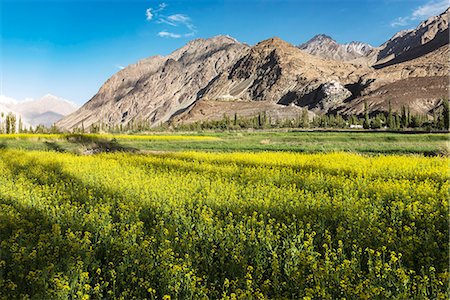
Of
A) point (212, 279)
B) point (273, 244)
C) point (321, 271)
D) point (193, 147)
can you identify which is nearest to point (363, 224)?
point (273, 244)

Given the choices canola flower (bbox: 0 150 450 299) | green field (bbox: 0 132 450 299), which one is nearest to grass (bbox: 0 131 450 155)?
green field (bbox: 0 132 450 299)

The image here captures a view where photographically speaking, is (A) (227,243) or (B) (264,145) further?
(B) (264,145)

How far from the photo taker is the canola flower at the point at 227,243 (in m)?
4.60

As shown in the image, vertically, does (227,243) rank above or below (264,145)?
below

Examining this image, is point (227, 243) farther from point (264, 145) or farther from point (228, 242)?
point (264, 145)

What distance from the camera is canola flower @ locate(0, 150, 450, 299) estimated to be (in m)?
4.60

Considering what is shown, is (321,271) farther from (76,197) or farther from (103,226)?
(76,197)

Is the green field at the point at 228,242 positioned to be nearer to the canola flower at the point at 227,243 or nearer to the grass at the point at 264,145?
the canola flower at the point at 227,243

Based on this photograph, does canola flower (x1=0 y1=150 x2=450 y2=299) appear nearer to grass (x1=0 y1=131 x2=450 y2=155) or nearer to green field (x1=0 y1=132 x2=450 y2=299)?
green field (x1=0 y1=132 x2=450 y2=299)

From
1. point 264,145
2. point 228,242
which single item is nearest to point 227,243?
point 228,242

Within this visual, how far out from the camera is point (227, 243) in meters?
6.06

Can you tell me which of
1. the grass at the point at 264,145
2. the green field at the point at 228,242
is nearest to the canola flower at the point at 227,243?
the green field at the point at 228,242

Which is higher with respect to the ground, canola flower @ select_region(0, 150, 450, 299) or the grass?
the grass

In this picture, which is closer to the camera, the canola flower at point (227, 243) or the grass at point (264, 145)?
the canola flower at point (227, 243)
